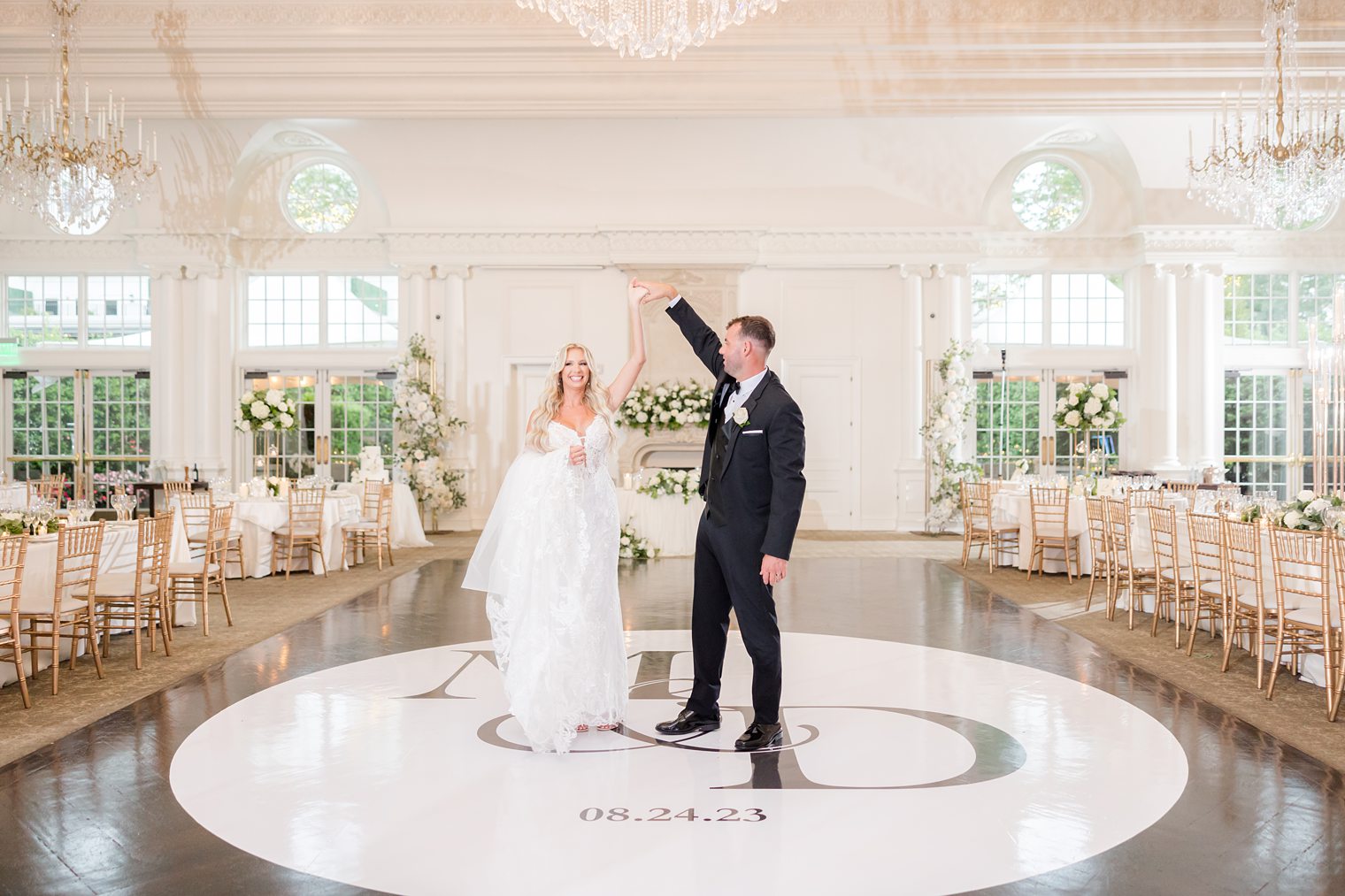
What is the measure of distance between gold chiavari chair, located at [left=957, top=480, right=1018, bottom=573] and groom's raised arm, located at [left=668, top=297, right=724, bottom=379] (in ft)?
22.2

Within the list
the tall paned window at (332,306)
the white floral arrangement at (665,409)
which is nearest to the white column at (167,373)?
the tall paned window at (332,306)

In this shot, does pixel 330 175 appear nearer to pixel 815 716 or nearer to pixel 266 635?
pixel 266 635

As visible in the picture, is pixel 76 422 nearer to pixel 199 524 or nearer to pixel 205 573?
pixel 199 524

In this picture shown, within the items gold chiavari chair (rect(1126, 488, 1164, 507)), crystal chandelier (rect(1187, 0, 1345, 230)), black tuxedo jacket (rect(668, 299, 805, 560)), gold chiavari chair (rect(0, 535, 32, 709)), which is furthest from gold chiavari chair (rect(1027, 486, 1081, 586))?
gold chiavari chair (rect(0, 535, 32, 709))

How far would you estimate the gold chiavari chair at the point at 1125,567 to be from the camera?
306 inches

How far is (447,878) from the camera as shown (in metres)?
3.14

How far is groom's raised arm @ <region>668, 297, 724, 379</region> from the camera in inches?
184

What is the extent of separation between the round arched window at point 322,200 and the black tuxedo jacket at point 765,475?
1361 centimetres

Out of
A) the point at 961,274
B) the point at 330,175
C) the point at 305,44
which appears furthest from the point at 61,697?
the point at 961,274

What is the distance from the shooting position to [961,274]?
15.8 meters

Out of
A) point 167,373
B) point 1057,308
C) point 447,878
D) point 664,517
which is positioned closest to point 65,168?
point 167,373

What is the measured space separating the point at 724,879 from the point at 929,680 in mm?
3019

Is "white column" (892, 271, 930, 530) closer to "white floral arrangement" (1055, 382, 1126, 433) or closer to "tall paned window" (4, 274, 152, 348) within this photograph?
"white floral arrangement" (1055, 382, 1126, 433)

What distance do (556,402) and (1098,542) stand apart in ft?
22.4
